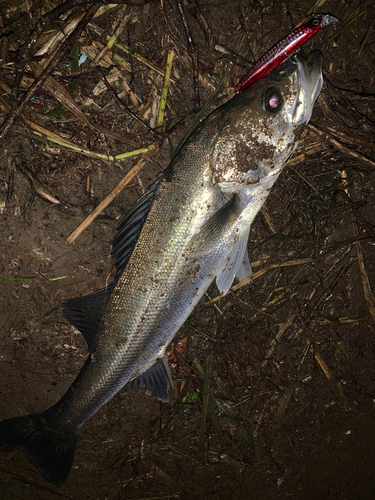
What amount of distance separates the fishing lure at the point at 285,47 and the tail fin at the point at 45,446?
3536 millimetres

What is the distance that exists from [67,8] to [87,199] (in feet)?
5.49

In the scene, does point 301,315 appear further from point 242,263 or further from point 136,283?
point 136,283

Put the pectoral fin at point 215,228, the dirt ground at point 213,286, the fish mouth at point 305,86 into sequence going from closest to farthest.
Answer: the fish mouth at point 305,86
the pectoral fin at point 215,228
the dirt ground at point 213,286

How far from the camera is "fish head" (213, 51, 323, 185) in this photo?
2.29m

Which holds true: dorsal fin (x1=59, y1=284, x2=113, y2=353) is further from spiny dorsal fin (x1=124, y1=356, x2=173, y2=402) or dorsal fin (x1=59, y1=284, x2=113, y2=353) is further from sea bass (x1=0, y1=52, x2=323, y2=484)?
spiny dorsal fin (x1=124, y1=356, x2=173, y2=402)

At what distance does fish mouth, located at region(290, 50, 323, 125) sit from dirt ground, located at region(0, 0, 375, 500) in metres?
0.75

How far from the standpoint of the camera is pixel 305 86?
2.29 metres

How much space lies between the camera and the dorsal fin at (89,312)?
2.59 m

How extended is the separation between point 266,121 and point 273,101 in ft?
0.48

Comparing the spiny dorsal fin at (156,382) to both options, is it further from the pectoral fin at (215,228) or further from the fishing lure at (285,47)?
the fishing lure at (285,47)

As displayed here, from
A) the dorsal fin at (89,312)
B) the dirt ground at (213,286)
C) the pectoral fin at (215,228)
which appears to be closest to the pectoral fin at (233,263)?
the pectoral fin at (215,228)

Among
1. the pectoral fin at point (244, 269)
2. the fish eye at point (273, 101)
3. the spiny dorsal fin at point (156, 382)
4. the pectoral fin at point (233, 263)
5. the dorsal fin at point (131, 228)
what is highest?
the fish eye at point (273, 101)

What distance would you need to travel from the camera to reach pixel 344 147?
3.08 meters

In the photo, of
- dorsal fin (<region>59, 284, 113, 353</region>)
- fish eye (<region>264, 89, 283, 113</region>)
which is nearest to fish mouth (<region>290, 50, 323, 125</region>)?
fish eye (<region>264, 89, 283, 113</region>)
